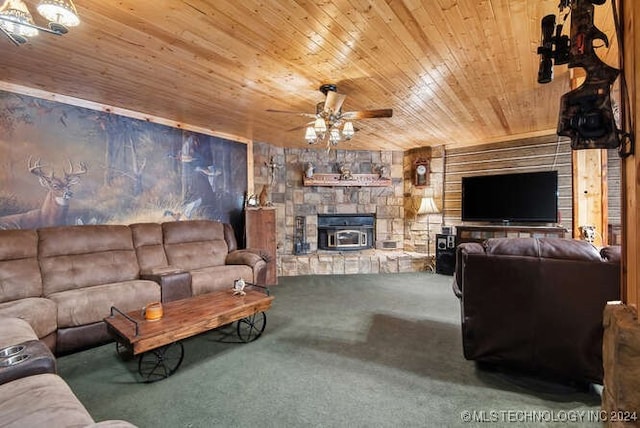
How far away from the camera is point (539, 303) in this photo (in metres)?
1.93

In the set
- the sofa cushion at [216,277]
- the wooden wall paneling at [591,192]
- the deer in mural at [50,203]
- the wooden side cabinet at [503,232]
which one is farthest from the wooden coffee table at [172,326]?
the wooden side cabinet at [503,232]

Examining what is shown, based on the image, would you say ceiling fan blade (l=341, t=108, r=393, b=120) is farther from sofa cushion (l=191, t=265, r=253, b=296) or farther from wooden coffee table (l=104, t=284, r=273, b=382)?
sofa cushion (l=191, t=265, r=253, b=296)

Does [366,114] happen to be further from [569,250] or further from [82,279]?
[82,279]

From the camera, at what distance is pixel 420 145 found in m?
5.71

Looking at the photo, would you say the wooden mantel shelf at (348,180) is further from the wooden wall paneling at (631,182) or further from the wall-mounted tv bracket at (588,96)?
the wooden wall paneling at (631,182)

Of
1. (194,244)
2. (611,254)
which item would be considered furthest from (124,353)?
(611,254)

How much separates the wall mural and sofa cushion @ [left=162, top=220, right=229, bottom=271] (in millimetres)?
320

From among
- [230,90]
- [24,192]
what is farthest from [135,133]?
[230,90]

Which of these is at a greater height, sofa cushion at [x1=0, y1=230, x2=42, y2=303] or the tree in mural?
the tree in mural

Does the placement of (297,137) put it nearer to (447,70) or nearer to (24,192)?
(447,70)

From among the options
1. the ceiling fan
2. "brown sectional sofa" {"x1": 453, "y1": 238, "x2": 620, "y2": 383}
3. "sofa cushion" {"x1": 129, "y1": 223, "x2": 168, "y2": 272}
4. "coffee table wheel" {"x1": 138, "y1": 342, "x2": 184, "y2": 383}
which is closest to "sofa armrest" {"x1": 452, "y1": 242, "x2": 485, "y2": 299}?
"brown sectional sofa" {"x1": 453, "y1": 238, "x2": 620, "y2": 383}

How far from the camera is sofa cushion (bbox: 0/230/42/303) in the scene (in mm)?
2496

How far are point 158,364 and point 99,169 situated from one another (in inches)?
95.4

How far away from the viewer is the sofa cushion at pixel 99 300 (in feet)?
8.09
